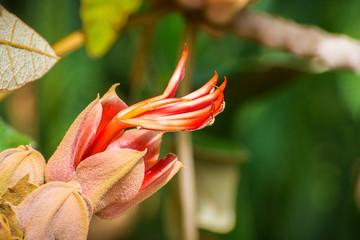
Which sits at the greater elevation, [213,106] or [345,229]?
[213,106]

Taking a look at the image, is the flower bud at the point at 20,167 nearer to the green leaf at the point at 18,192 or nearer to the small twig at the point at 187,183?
the green leaf at the point at 18,192

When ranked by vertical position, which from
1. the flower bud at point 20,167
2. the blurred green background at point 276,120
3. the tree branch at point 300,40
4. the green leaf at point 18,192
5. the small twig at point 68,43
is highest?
the flower bud at point 20,167

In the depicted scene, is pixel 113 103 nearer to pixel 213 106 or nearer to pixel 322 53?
pixel 213 106

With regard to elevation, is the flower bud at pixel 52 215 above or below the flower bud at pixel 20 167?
below

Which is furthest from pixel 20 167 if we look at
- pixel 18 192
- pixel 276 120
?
pixel 276 120

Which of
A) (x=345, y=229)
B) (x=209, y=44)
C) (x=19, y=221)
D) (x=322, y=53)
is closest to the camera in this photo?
(x=19, y=221)

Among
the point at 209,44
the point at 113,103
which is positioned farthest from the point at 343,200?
the point at 113,103

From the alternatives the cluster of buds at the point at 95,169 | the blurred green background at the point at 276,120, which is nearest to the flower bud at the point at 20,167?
the cluster of buds at the point at 95,169

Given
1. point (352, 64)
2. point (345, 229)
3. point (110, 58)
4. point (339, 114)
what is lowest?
point (345, 229)
